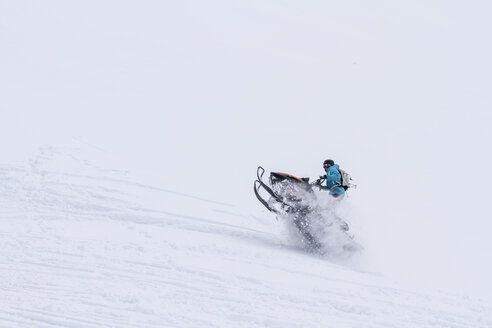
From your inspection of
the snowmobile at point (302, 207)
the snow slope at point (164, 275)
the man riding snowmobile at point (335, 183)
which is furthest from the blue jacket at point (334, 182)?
the snow slope at point (164, 275)

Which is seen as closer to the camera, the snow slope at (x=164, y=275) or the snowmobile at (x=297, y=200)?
the snow slope at (x=164, y=275)

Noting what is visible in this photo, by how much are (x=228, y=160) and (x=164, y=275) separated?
9.81 meters

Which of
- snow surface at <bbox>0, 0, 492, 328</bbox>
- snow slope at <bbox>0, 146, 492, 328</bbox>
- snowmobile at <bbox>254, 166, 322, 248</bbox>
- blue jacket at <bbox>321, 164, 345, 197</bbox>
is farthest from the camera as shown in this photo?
blue jacket at <bbox>321, 164, 345, 197</bbox>

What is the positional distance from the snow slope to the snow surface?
0.10 feet

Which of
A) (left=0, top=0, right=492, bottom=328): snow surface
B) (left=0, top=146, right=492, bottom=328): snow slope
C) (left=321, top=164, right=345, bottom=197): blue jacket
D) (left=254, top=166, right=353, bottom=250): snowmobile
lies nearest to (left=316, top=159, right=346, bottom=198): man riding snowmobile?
(left=321, top=164, right=345, bottom=197): blue jacket

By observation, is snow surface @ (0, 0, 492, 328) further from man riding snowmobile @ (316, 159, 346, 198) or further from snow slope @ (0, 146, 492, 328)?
man riding snowmobile @ (316, 159, 346, 198)

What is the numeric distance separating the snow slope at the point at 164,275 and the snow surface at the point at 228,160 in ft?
0.10

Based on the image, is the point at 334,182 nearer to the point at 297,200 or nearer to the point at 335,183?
the point at 335,183

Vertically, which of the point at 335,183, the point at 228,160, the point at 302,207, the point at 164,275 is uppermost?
the point at 228,160

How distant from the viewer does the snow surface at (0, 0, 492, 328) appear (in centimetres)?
684

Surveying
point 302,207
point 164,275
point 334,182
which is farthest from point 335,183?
point 164,275

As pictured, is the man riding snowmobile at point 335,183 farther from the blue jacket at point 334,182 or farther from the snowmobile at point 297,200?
the snowmobile at point 297,200

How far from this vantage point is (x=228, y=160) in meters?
16.8

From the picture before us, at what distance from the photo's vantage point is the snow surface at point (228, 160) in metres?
6.84
